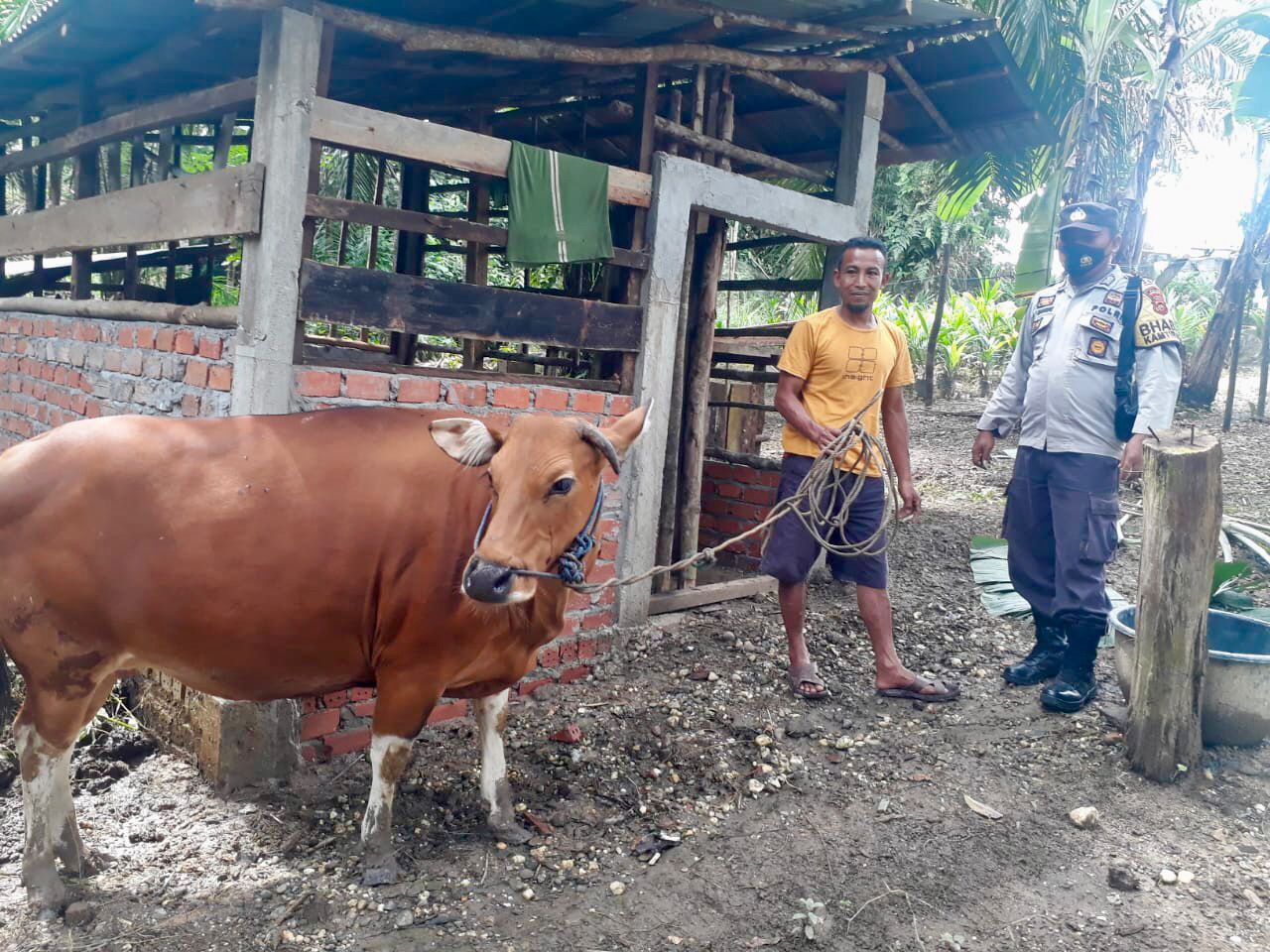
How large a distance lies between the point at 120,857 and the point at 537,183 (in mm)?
3135

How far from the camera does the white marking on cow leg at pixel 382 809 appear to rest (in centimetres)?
305

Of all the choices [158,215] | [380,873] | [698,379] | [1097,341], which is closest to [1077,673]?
[1097,341]

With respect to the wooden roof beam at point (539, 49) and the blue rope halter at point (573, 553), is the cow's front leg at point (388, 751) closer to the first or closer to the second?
the blue rope halter at point (573, 553)

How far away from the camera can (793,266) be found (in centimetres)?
1208

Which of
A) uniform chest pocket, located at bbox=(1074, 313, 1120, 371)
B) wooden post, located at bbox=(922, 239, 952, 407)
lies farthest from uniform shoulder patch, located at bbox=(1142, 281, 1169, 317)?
wooden post, located at bbox=(922, 239, 952, 407)

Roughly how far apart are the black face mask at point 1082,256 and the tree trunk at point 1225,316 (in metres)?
9.26

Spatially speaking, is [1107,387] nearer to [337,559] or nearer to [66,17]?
[337,559]

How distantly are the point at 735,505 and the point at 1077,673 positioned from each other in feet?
9.13

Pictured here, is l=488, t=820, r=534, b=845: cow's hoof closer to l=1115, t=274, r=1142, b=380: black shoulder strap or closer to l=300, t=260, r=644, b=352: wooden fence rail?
l=300, t=260, r=644, b=352: wooden fence rail

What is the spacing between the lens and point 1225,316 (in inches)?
476

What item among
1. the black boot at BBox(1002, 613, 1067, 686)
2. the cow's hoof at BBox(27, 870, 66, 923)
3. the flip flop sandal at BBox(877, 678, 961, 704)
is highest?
the black boot at BBox(1002, 613, 1067, 686)

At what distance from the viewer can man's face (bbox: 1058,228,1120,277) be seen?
430cm

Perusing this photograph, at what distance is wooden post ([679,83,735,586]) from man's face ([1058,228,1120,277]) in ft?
6.64

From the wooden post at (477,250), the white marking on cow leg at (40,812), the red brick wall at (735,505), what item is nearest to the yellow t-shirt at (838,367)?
the wooden post at (477,250)
